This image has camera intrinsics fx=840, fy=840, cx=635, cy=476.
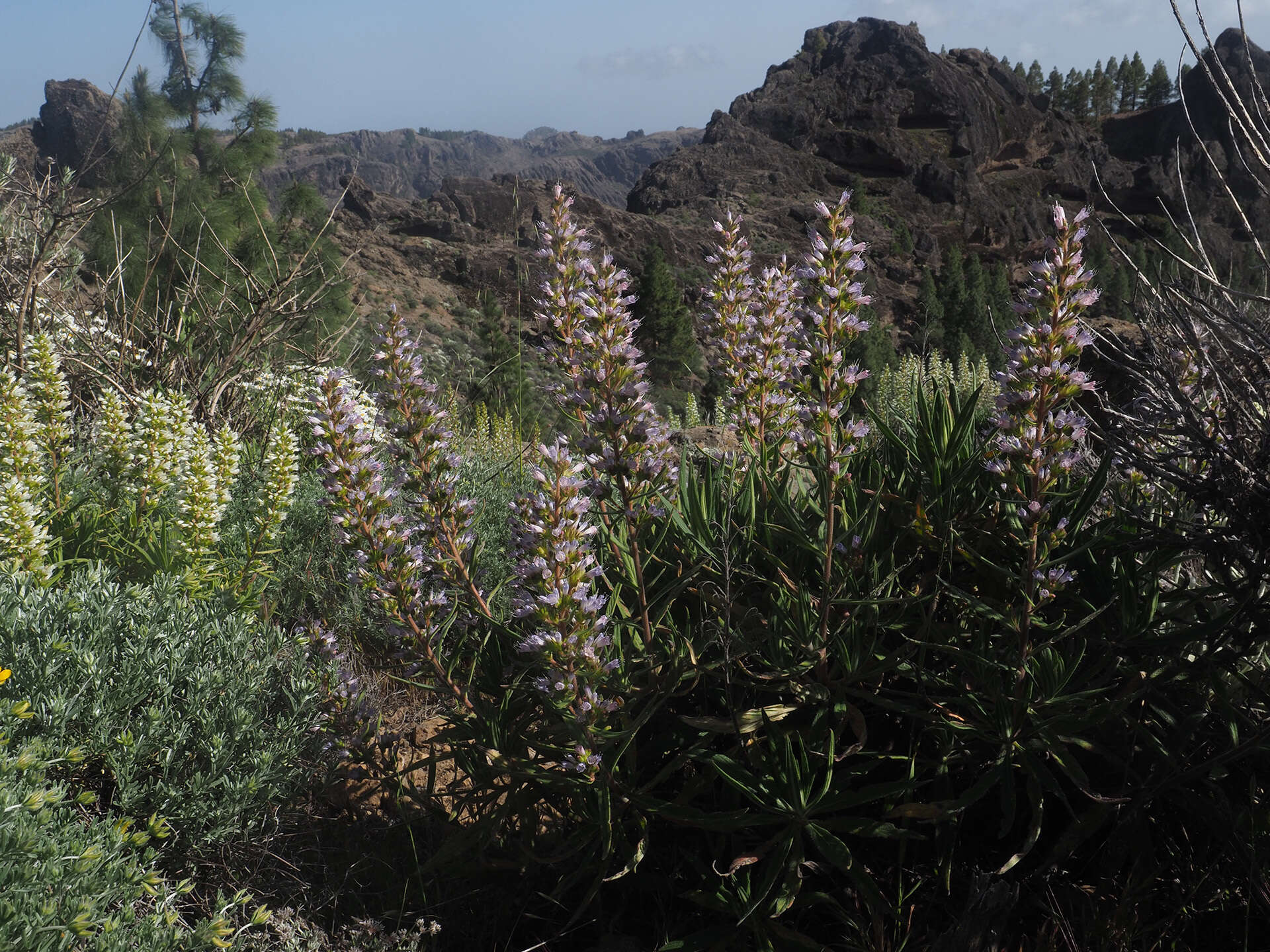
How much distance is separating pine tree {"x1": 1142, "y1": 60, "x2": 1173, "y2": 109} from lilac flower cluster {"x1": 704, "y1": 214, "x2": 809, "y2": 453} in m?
104

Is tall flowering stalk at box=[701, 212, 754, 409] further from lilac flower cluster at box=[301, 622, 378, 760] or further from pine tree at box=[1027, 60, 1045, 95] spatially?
pine tree at box=[1027, 60, 1045, 95]

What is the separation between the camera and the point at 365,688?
299 cm

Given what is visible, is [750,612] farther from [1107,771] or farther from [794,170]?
[794,170]

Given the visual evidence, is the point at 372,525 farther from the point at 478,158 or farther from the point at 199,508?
the point at 478,158

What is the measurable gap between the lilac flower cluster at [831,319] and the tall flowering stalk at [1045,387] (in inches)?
12.5

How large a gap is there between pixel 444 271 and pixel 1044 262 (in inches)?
1551

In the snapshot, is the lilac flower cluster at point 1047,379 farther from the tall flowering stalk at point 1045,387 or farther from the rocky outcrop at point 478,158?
the rocky outcrop at point 478,158

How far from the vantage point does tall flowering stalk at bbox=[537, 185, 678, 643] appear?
1.80 metres

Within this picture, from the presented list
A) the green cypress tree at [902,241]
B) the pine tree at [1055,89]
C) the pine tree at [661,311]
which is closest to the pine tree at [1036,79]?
the pine tree at [1055,89]

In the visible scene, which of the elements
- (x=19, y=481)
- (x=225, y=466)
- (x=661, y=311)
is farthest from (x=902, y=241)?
(x=19, y=481)

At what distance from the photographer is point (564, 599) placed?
170cm

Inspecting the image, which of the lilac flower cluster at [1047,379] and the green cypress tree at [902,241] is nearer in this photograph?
the lilac flower cluster at [1047,379]

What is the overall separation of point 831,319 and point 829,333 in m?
0.03

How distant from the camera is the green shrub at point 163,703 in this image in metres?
2.12
